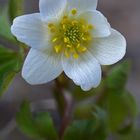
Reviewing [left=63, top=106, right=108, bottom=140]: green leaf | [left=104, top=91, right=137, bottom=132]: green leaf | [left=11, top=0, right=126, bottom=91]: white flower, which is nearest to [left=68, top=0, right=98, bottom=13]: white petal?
[left=11, top=0, right=126, bottom=91]: white flower

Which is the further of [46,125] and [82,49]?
[46,125]

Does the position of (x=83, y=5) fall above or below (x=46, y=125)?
above

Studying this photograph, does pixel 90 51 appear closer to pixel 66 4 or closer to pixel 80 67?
pixel 80 67

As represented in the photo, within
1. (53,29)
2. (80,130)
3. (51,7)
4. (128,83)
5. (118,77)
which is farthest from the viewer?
(128,83)

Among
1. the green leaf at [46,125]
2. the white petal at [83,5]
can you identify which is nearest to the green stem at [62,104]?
the green leaf at [46,125]

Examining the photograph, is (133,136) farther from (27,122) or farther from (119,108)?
(27,122)

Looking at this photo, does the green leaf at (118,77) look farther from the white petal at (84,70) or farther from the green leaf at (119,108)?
the white petal at (84,70)

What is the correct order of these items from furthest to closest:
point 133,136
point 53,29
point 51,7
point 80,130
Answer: point 133,136 → point 80,130 → point 53,29 → point 51,7

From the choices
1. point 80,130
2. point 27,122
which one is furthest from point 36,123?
point 80,130

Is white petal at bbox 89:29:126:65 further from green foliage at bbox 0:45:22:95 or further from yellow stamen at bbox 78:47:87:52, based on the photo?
green foliage at bbox 0:45:22:95
